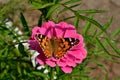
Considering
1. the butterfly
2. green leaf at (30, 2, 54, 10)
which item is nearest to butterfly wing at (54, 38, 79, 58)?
the butterfly

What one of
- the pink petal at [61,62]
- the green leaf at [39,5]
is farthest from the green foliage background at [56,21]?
the pink petal at [61,62]

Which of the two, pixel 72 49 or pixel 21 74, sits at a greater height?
pixel 72 49

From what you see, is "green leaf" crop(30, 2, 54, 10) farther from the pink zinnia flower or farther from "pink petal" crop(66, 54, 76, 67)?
"pink petal" crop(66, 54, 76, 67)

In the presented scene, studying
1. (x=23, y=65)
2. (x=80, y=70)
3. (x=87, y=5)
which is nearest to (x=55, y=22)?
(x=80, y=70)

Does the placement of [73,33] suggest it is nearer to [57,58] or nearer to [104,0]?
[57,58]

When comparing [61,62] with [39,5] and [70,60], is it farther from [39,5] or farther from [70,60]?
[39,5]

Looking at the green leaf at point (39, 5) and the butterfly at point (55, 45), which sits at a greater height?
the green leaf at point (39, 5)

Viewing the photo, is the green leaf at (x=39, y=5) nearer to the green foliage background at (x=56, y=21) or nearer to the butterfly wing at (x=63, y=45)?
the green foliage background at (x=56, y=21)

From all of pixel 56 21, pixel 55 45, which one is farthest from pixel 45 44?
pixel 56 21

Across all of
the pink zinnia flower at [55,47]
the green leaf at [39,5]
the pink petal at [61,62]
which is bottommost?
the pink petal at [61,62]
